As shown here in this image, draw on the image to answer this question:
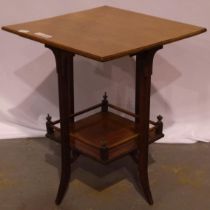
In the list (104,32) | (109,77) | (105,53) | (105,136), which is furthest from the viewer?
(109,77)

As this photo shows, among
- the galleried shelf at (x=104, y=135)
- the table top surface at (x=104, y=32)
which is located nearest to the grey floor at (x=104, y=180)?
the galleried shelf at (x=104, y=135)

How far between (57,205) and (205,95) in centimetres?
121

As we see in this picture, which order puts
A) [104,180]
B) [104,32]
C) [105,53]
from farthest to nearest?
[104,180] < [104,32] < [105,53]

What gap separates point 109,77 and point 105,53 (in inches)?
47.8

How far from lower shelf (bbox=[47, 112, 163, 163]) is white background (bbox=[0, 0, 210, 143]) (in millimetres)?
462

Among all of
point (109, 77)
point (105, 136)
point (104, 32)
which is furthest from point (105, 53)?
point (109, 77)

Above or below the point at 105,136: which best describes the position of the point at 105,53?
above

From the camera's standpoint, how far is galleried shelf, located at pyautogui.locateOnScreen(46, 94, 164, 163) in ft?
6.63

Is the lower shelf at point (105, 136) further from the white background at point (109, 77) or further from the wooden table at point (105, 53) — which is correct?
the white background at point (109, 77)

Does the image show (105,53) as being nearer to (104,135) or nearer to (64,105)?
(64,105)

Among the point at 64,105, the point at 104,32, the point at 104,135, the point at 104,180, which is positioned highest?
the point at 104,32

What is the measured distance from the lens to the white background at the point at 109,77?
8.74 ft

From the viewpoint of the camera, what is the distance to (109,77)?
2.82 metres

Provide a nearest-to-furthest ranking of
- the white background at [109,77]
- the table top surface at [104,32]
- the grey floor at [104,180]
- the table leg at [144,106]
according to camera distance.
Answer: the table top surface at [104,32], the table leg at [144,106], the grey floor at [104,180], the white background at [109,77]
